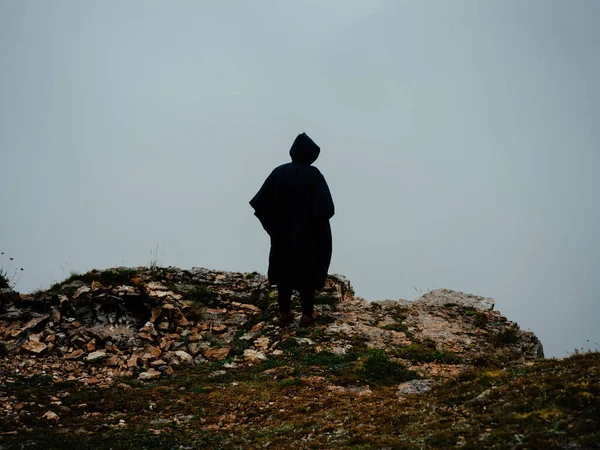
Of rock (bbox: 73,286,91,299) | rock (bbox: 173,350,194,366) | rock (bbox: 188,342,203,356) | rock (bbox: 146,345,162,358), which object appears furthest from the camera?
rock (bbox: 73,286,91,299)

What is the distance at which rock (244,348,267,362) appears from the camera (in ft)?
29.3

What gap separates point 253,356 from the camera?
9070mm

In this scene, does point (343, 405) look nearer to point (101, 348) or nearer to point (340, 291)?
point (101, 348)

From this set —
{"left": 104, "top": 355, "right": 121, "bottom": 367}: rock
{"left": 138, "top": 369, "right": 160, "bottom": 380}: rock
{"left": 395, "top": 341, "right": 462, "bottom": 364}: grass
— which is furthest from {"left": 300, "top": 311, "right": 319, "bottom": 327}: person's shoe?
{"left": 104, "top": 355, "right": 121, "bottom": 367}: rock

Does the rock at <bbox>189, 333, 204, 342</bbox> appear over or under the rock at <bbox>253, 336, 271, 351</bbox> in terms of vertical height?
over

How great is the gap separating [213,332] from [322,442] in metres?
6.00

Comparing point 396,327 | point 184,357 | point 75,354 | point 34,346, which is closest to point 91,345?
point 75,354

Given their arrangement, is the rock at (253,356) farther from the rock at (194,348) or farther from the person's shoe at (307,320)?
the person's shoe at (307,320)

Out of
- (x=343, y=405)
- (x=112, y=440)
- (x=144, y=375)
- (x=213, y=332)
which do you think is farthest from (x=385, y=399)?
(x=213, y=332)

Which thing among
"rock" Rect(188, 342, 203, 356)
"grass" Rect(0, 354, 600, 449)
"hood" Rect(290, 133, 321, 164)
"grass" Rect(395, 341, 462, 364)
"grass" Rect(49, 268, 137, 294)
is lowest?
"grass" Rect(0, 354, 600, 449)

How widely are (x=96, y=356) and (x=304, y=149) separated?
5.64 m

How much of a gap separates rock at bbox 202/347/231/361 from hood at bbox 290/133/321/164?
4059 millimetres

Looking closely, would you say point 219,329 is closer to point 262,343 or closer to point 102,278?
point 262,343

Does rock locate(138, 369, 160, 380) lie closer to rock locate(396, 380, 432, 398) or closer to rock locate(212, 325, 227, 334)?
rock locate(212, 325, 227, 334)
